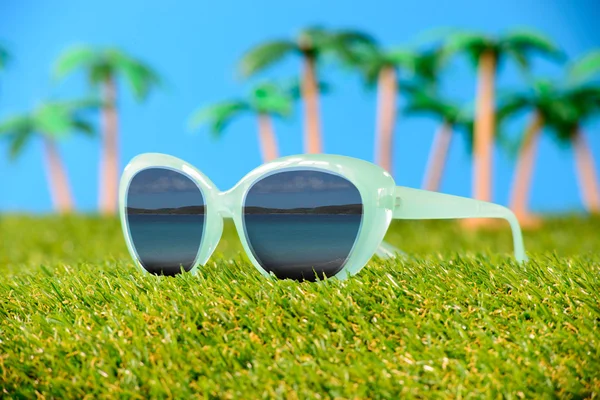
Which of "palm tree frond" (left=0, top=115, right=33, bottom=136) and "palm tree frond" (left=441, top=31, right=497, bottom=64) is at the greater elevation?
"palm tree frond" (left=441, top=31, right=497, bottom=64)

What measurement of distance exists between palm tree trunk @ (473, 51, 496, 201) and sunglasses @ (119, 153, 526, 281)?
5834 millimetres

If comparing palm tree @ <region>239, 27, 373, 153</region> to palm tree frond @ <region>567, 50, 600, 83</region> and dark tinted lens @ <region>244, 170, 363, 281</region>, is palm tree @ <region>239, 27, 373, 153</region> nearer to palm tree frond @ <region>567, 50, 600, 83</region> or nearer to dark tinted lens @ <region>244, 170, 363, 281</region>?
palm tree frond @ <region>567, 50, 600, 83</region>

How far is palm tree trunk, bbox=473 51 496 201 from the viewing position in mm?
7238

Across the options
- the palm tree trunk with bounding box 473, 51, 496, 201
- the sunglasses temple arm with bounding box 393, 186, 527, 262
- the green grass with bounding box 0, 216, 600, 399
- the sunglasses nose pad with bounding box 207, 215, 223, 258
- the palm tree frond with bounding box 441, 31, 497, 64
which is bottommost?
the green grass with bounding box 0, 216, 600, 399

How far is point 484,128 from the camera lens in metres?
7.31

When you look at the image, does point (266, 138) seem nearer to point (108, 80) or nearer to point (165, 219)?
point (108, 80)

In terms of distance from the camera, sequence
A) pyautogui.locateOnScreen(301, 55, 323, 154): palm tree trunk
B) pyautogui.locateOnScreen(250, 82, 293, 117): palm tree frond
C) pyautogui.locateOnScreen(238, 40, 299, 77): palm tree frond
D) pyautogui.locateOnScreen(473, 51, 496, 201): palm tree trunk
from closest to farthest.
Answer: pyautogui.locateOnScreen(473, 51, 496, 201): palm tree trunk, pyautogui.locateOnScreen(301, 55, 323, 154): palm tree trunk, pyautogui.locateOnScreen(238, 40, 299, 77): palm tree frond, pyautogui.locateOnScreen(250, 82, 293, 117): palm tree frond

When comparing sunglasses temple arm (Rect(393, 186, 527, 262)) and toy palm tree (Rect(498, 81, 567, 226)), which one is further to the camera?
toy palm tree (Rect(498, 81, 567, 226))

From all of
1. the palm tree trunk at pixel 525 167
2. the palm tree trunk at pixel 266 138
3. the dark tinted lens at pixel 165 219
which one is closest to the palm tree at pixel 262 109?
the palm tree trunk at pixel 266 138

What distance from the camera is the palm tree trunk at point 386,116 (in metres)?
8.03

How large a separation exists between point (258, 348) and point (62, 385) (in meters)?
0.39

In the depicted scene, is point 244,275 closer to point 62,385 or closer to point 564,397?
point 62,385

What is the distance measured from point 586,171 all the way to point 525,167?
3.63 ft

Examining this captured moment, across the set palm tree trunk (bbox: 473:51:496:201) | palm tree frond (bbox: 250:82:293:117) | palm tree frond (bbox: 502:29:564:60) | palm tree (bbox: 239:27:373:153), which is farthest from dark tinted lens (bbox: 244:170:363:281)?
Answer: palm tree frond (bbox: 250:82:293:117)
